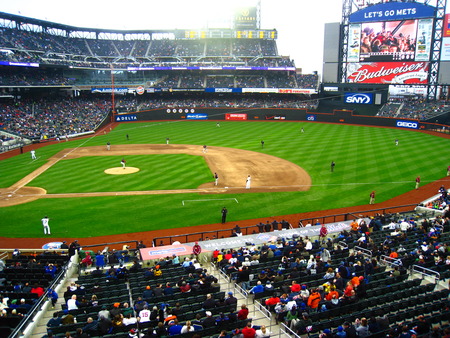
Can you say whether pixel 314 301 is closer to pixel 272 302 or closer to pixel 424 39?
pixel 272 302

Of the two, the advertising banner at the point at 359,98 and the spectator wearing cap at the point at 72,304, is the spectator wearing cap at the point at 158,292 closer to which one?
the spectator wearing cap at the point at 72,304

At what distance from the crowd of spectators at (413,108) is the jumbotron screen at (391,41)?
25.5ft

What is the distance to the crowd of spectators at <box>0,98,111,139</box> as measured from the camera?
55.1 m

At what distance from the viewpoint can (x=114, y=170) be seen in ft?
120

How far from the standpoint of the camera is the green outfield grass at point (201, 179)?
25016 millimetres

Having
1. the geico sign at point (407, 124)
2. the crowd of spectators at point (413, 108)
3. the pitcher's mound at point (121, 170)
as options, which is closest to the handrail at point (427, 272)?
the pitcher's mound at point (121, 170)

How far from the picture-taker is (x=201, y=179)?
109ft

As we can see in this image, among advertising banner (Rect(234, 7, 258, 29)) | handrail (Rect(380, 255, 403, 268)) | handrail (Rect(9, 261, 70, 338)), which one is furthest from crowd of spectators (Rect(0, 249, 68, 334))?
advertising banner (Rect(234, 7, 258, 29))

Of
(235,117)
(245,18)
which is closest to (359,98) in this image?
(235,117)

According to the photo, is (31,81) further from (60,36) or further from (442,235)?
(442,235)

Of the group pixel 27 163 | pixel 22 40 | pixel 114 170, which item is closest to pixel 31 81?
pixel 22 40

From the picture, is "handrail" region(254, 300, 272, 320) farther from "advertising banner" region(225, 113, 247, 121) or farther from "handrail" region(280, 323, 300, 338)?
"advertising banner" region(225, 113, 247, 121)

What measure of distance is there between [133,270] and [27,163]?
31.0m

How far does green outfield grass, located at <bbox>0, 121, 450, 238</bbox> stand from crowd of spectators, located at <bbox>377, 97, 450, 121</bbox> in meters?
8.31
